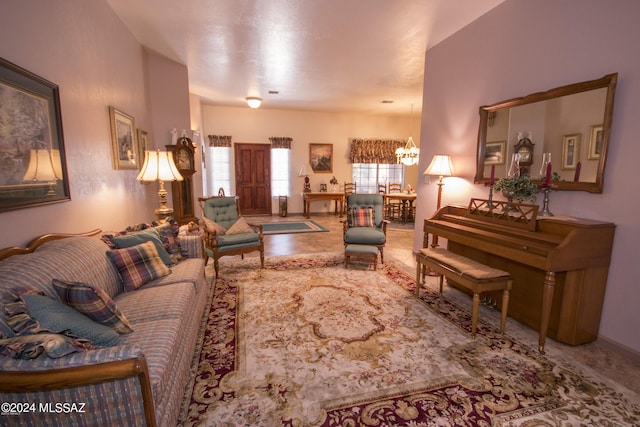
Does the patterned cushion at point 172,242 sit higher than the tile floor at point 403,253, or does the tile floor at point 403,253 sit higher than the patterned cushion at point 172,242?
the patterned cushion at point 172,242

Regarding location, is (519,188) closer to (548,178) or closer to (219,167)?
(548,178)

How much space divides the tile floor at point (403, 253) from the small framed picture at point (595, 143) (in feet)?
4.82

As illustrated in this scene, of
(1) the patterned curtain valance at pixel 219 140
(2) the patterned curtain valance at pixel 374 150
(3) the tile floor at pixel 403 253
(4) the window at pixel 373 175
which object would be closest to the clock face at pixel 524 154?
(3) the tile floor at pixel 403 253

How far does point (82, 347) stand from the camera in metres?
1.20

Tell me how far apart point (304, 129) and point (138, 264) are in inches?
279

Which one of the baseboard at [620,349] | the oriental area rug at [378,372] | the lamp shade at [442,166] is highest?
the lamp shade at [442,166]

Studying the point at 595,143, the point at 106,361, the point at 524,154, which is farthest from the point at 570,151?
the point at 106,361

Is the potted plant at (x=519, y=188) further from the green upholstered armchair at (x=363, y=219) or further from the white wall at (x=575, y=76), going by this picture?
the green upholstered armchair at (x=363, y=219)

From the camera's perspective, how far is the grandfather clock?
5.06m

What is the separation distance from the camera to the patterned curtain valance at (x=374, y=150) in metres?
9.04

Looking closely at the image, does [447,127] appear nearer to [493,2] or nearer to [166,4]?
[493,2]

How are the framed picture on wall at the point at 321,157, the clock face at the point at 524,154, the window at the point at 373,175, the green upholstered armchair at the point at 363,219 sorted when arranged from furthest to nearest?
the window at the point at 373,175
the framed picture on wall at the point at 321,157
the green upholstered armchair at the point at 363,219
the clock face at the point at 524,154

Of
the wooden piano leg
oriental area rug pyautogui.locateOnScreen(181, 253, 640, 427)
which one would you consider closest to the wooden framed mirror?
the wooden piano leg

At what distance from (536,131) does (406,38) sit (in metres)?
2.04
